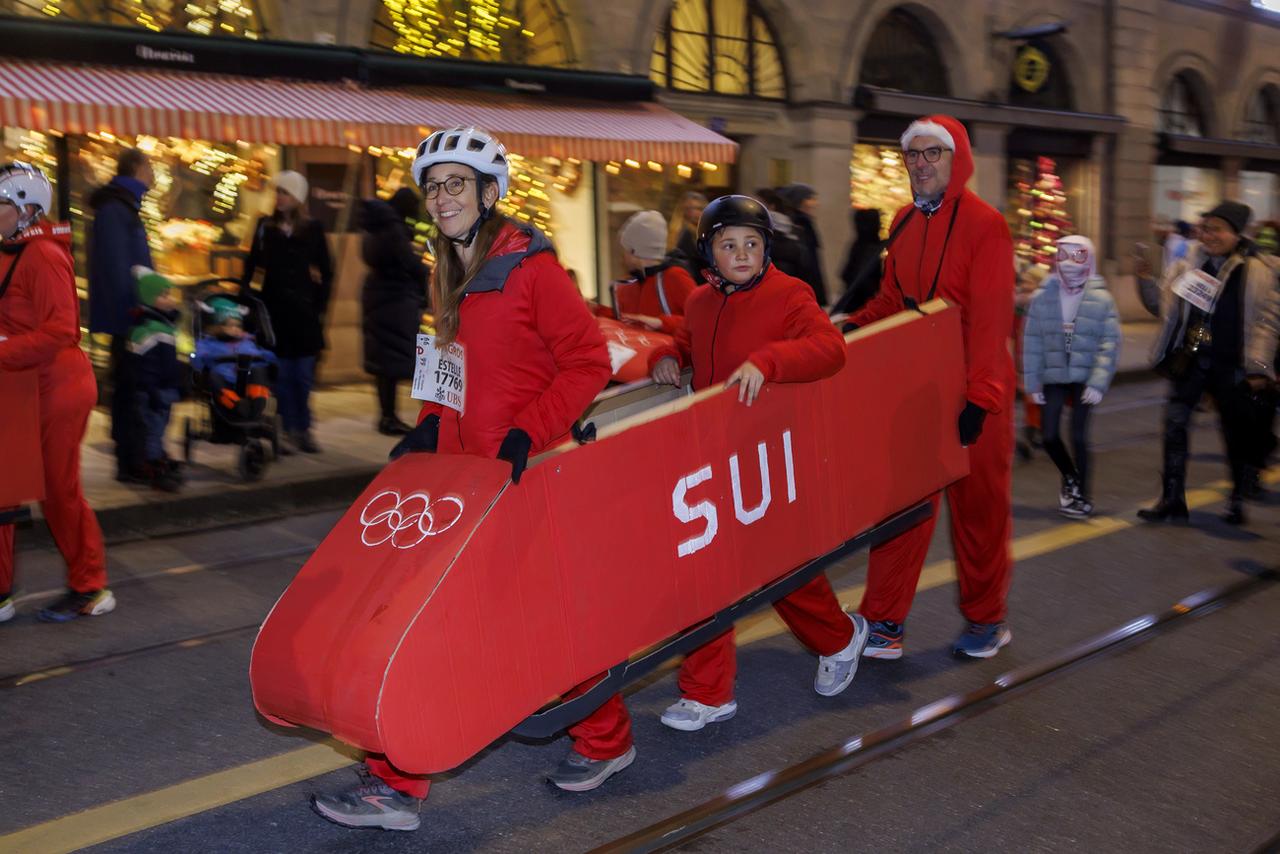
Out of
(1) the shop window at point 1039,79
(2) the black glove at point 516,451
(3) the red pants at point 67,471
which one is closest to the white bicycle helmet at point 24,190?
(3) the red pants at point 67,471

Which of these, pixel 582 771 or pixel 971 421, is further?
pixel 971 421

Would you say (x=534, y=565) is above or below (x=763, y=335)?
below

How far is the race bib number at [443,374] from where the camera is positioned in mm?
4078

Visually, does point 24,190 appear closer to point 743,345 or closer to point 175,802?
point 175,802

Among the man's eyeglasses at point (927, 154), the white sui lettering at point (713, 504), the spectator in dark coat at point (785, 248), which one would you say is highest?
the man's eyeglasses at point (927, 154)

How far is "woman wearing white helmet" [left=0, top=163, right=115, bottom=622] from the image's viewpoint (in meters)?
6.02

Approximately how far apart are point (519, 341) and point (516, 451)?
0.46 meters

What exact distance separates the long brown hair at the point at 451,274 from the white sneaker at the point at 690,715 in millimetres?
1643

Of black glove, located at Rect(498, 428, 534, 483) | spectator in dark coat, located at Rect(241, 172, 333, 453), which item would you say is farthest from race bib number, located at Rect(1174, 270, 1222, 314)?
spectator in dark coat, located at Rect(241, 172, 333, 453)

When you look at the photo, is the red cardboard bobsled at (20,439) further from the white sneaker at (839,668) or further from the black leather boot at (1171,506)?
the black leather boot at (1171,506)

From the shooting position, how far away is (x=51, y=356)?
6.02 meters

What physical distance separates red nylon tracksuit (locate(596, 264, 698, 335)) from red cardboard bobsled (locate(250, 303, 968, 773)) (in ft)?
9.77

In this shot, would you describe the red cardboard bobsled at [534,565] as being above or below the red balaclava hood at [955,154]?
below

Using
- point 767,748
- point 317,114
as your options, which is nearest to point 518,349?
point 767,748
